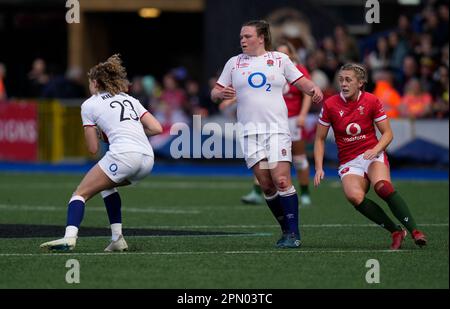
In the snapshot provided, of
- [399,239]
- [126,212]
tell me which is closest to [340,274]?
[399,239]

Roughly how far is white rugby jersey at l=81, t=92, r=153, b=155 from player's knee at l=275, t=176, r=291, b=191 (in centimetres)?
127

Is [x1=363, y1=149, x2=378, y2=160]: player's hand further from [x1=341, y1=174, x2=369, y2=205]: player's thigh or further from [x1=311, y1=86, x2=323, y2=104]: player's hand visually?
[x1=311, y1=86, x2=323, y2=104]: player's hand

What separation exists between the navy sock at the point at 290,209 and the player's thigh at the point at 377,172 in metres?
0.74

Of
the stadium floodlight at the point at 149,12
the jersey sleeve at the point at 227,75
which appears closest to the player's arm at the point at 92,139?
the jersey sleeve at the point at 227,75

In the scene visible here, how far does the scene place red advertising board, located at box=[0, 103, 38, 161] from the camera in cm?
2491

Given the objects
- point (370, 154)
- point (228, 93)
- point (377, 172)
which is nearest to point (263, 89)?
point (228, 93)

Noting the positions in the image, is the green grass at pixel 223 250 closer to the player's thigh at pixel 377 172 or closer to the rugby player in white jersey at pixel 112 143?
the rugby player in white jersey at pixel 112 143

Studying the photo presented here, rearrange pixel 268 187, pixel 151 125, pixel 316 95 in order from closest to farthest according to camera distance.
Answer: pixel 151 125 → pixel 316 95 → pixel 268 187

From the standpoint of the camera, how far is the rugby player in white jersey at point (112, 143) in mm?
10414

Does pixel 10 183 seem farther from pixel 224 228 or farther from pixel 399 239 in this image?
pixel 399 239

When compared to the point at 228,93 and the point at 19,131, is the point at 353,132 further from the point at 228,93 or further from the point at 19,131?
the point at 19,131

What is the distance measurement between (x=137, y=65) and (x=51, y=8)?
321 centimetres

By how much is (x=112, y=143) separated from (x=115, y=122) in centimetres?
19

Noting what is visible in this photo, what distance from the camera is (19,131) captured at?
24938 millimetres
